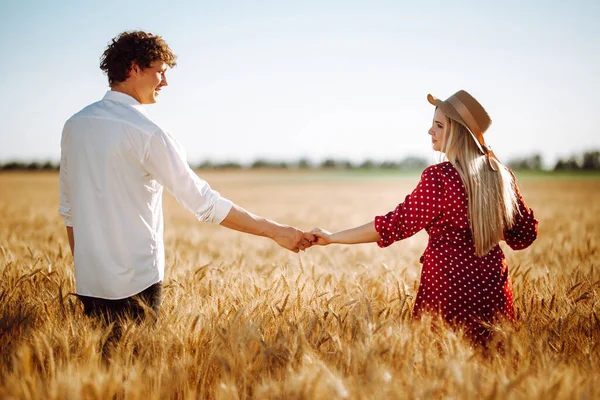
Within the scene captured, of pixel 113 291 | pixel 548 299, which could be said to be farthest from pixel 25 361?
pixel 548 299

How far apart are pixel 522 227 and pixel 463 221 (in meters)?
0.51

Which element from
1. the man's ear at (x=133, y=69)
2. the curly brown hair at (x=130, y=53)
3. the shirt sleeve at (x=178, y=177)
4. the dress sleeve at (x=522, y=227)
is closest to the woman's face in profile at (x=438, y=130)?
the dress sleeve at (x=522, y=227)

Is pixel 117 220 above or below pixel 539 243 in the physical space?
above

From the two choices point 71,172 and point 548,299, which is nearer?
point 71,172

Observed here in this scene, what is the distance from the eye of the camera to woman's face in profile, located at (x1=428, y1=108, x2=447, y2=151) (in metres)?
2.46

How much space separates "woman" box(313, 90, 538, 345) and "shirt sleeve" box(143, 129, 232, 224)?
3.19ft

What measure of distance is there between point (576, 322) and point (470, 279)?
700 millimetres

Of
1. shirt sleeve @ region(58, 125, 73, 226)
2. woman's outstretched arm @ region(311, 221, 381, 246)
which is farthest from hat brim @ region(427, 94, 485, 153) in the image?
shirt sleeve @ region(58, 125, 73, 226)

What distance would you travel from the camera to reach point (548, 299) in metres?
2.80

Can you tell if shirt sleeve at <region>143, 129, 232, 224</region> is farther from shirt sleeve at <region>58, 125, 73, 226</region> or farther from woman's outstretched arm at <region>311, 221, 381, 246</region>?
woman's outstretched arm at <region>311, 221, 381, 246</region>

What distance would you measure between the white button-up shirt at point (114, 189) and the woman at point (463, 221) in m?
1.28

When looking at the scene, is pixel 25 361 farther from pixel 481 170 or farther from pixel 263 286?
pixel 481 170

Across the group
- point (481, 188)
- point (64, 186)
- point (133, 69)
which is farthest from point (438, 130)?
point (64, 186)

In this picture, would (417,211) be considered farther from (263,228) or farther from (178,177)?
(178,177)
